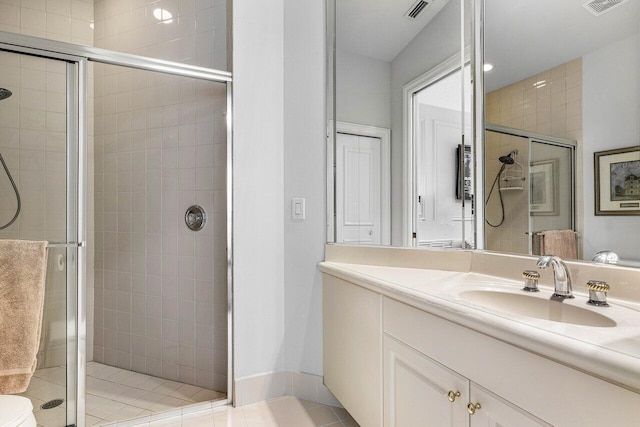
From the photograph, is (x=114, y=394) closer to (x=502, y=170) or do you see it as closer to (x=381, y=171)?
(x=381, y=171)

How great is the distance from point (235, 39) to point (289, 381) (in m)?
1.88

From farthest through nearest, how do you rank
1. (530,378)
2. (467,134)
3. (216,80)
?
1. (216,80)
2. (467,134)
3. (530,378)

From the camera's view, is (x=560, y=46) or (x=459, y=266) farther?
(x=459, y=266)

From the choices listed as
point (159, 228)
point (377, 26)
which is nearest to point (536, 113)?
point (377, 26)

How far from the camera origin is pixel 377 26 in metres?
1.77

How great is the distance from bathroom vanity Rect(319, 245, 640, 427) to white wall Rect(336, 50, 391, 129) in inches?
27.0

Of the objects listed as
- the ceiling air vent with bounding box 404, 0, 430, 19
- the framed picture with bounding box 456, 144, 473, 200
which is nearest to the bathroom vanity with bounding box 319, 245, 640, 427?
the framed picture with bounding box 456, 144, 473, 200

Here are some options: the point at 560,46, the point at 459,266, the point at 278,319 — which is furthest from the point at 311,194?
the point at 560,46

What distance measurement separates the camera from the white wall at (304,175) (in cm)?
189

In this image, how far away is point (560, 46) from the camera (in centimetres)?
116

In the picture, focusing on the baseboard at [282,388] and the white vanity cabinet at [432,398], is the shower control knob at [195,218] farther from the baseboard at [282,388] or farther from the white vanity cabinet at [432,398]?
the white vanity cabinet at [432,398]

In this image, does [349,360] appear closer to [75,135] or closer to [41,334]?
[41,334]

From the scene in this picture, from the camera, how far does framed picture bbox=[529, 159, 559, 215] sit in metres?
1.18

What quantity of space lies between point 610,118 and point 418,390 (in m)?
1.01
